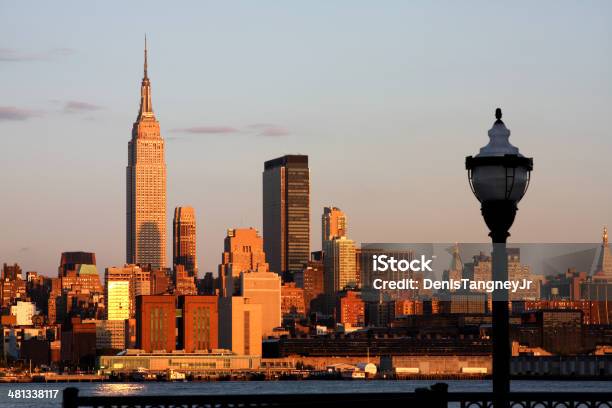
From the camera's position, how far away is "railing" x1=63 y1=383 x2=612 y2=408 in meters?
14.6

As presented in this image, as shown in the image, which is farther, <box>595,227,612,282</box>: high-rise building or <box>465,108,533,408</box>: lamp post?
<box>595,227,612,282</box>: high-rise building

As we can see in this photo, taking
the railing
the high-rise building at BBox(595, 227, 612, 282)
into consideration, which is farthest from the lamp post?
the high-rise building at BBox(595, 227, 612, 282)

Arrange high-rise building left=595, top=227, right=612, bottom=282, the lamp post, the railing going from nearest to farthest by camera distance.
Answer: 1. the lamp post
2. the railing
3. high-rise building left=595, top=227, right=612, bottom=282

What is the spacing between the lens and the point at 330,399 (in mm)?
16281

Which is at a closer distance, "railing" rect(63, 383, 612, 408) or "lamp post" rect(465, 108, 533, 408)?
"lamp post" rect(465, 108, 533, 408)

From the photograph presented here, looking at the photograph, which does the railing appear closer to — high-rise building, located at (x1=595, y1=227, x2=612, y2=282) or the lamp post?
the lamp post

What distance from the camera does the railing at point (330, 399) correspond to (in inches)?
575

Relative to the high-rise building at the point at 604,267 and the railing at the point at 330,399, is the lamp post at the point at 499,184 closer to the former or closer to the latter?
the railing at the point at 330,399

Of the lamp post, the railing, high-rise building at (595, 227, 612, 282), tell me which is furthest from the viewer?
high-rise building at (595, 227, 612, 282)

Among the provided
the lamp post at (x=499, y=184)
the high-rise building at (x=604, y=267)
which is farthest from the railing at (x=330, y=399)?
the high-rise building at (x=604, y=267)

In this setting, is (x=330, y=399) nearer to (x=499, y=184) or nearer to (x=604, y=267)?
(x=499, y=184)

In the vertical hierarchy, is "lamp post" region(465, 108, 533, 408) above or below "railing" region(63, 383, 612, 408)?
above

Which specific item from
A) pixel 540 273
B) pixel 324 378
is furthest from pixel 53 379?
pixel 540 273

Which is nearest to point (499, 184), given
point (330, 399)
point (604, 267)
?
point (330, 399)
